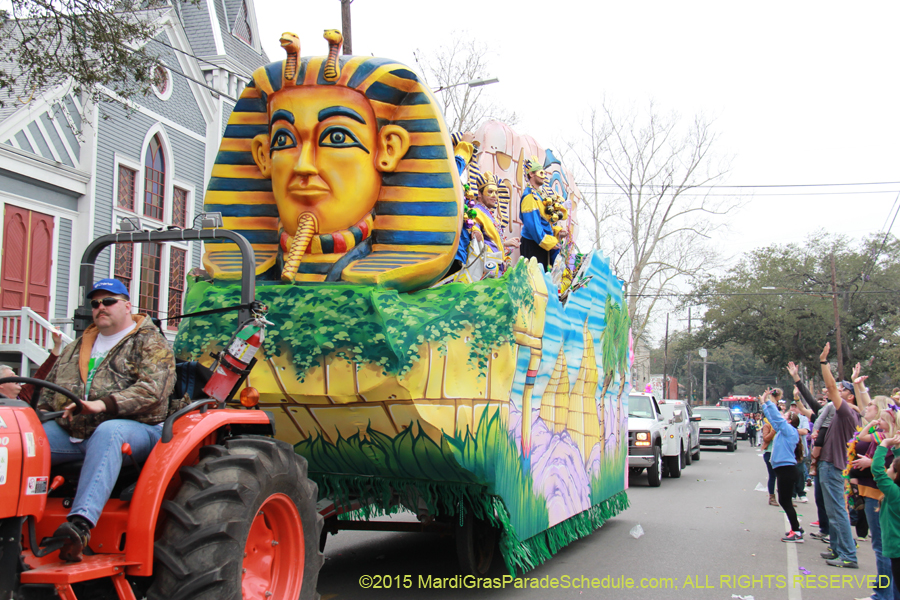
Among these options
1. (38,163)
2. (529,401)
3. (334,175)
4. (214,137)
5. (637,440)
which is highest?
(214,137)

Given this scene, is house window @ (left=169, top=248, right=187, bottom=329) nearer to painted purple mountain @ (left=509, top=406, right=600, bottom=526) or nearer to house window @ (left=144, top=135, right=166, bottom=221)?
house window @ (left=144, top=135, right=166, bottom=221)

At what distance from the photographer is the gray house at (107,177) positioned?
49.6 ft

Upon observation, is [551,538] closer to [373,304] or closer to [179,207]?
[373,304]

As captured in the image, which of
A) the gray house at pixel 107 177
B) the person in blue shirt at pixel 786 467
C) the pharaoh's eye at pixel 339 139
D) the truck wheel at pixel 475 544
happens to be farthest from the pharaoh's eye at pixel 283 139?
the gray house at pixel 107 177

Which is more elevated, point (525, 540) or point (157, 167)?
point (157, 167)

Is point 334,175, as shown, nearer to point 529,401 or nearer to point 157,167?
point 529,401

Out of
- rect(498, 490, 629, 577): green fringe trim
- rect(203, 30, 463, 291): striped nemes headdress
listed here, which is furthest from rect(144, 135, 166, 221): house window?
rect(203, 30, 463, 291): striped nemes headdress

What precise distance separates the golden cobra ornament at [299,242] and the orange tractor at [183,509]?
1005 mm

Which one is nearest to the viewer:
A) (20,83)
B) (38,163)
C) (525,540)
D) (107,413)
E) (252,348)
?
(107,413)

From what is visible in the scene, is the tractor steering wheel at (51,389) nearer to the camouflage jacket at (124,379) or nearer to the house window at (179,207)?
the camouflage jacket at (124,379)

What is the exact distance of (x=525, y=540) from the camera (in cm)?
635

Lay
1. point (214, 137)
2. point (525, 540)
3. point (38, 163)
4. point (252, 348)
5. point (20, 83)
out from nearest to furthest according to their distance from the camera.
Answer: point (252, 348)
point (525, 540)
point (38, 163)
point (20, 83)
point (214, 137)

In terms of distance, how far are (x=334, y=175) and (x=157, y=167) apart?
1494cm

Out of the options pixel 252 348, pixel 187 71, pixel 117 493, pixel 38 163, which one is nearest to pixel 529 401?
pixel 252 348
